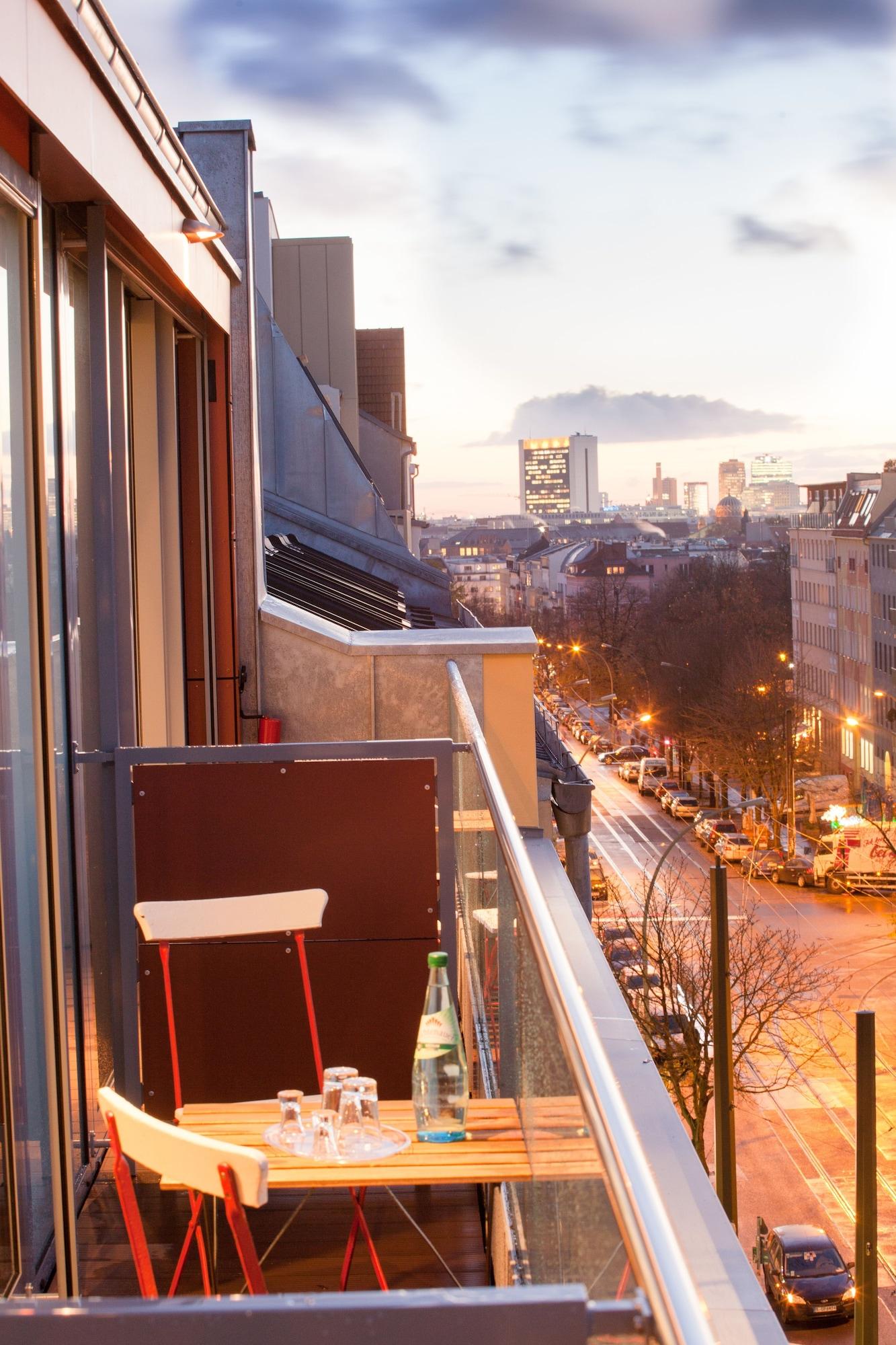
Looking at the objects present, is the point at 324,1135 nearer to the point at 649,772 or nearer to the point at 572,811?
the point at 572,811

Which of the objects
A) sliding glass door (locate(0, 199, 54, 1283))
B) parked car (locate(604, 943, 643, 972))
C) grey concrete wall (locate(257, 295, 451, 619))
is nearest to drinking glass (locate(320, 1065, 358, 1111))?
sliding glass door (locate(0, 199, 54, 1283))

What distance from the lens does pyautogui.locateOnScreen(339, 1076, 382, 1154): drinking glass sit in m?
3.48

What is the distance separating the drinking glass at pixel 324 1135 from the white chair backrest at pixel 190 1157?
0.62 m

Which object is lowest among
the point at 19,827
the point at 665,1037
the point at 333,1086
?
the point at 665,1037

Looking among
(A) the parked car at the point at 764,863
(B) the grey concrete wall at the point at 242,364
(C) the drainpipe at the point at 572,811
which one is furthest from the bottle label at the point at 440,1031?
(A) the parked car at the point at 764,863

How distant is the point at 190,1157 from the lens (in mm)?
2562

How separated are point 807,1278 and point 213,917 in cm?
2236

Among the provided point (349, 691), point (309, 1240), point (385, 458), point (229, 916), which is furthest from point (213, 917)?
point (385, 458)

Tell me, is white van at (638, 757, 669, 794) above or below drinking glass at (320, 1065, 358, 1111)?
below

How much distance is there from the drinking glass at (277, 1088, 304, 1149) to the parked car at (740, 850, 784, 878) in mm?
48990

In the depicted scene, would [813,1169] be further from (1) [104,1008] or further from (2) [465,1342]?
(2) [465,1342]

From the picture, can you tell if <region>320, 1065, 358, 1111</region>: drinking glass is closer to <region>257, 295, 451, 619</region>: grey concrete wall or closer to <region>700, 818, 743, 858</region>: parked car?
<region>257, 295, 451, 619</region>: grey concrete wall

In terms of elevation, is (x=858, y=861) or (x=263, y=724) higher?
(x=263, y=724)

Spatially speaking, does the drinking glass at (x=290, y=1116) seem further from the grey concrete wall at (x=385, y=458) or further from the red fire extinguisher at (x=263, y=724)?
the grey concrete wall at (x=385, y=458)
